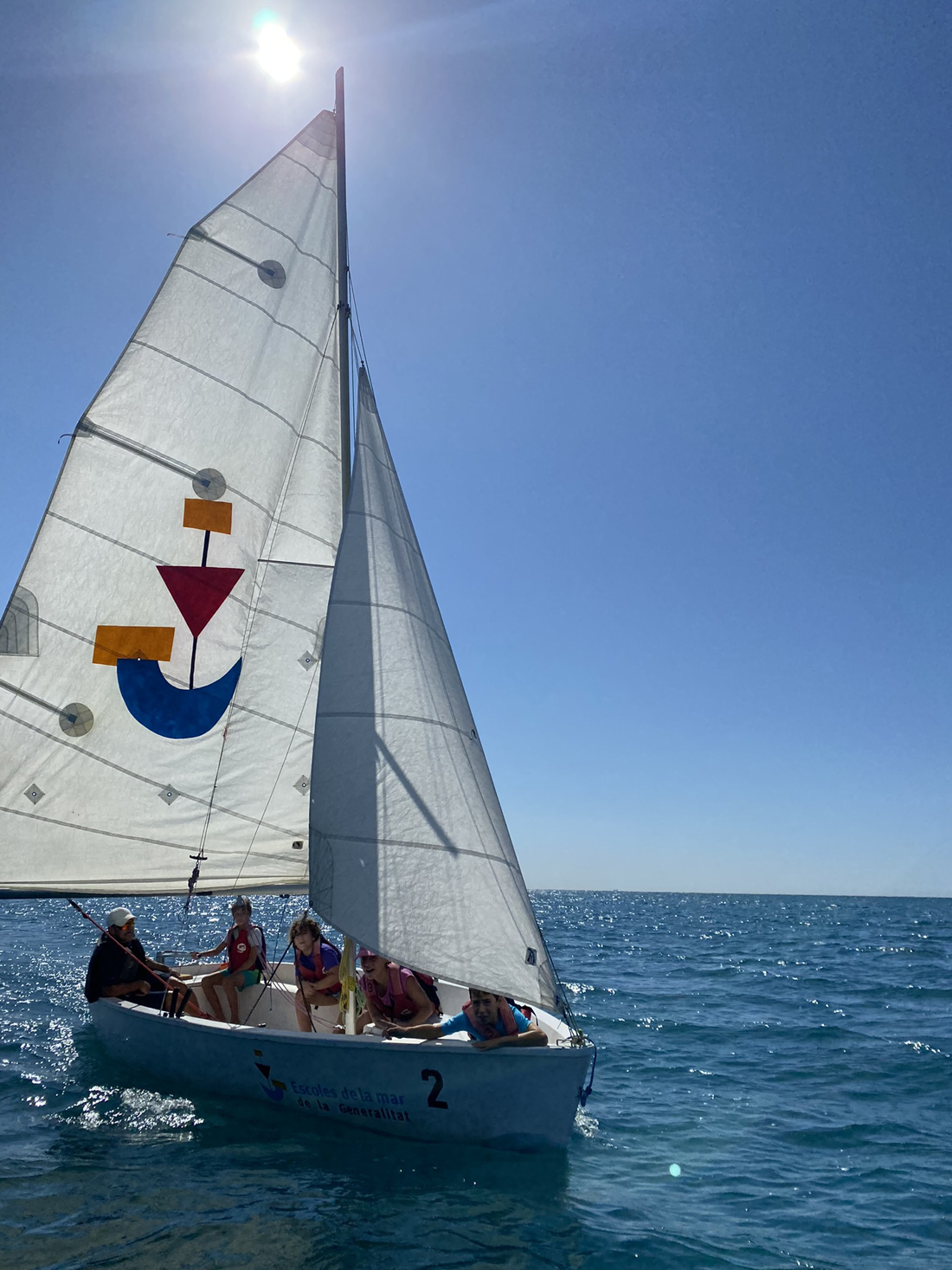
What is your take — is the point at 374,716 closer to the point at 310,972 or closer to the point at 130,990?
the point at 310,972

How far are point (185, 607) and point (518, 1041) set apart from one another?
628cm

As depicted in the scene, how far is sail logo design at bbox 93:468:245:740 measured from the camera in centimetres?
980

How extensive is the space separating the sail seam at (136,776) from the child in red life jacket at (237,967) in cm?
88

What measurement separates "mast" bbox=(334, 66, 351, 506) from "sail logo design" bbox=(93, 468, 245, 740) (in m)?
1.68

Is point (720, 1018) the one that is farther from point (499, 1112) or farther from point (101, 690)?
point (101, 690)

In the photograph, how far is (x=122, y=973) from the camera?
936cm

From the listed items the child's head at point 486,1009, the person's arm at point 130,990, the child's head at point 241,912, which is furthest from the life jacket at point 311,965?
the child's head at point 486,1009

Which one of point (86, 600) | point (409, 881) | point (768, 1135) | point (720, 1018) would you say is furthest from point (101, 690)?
point (720, 1018)

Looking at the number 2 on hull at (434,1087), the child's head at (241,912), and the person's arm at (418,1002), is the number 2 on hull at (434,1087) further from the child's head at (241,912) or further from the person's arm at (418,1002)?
the child's head at (241,912)

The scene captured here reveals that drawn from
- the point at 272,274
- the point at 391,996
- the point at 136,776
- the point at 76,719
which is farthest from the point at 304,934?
the point at 272,274

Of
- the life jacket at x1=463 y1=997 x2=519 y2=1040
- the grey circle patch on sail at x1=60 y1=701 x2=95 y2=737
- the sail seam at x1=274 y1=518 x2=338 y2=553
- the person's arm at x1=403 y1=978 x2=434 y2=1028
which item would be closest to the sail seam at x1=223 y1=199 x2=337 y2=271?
the sail seam at x1=274 y1=518 x2=338 y2=553

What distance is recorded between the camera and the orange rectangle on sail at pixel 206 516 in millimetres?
10141

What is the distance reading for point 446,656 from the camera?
789cm

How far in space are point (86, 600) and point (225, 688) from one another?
6.13 feet
